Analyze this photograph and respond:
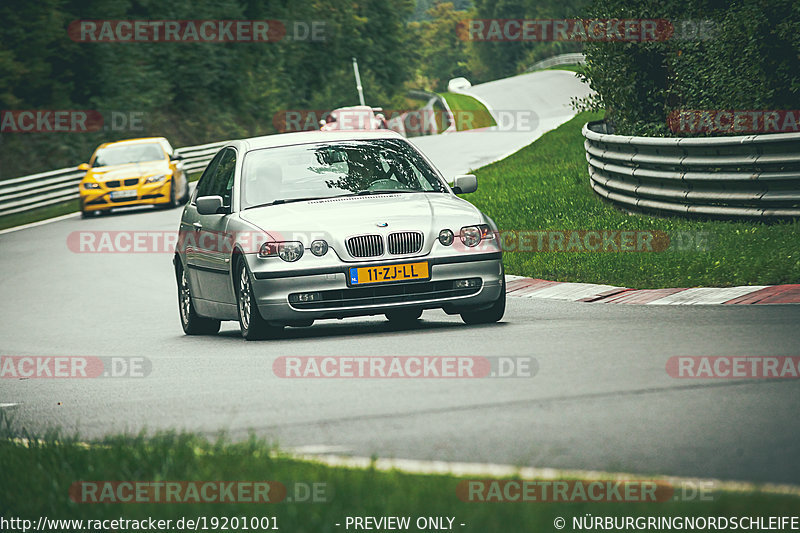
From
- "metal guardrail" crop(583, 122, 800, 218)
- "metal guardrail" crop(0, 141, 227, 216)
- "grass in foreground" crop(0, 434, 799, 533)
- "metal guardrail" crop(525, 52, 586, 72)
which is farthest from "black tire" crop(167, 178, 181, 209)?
"metal guardrail" crop(525, 52, 586, 72)

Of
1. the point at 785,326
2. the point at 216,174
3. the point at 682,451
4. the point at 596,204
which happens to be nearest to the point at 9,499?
the point at 682,451

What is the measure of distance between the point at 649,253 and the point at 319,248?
4.95 meters

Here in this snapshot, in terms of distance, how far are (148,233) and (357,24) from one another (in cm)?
5835

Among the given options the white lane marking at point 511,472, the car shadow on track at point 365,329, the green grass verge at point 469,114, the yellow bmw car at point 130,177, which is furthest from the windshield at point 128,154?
the green grass verge at point 469,114

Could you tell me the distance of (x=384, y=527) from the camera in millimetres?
4438

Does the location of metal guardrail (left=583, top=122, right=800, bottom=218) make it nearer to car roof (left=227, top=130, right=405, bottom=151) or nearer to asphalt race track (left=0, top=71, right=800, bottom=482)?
asphalt race track (left=0, top=71, right=800, bottom=482)

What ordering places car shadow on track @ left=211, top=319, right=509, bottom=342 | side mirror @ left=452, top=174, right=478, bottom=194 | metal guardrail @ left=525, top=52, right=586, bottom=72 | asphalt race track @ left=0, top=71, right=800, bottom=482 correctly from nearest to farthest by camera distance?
1. asphalt race track @ left=0, top=71, right=800, bottom=482
2. car shadow on track @ left=211, top=319, right=509, bottom=342
3. side mirror @ left=452, top=174, right=478, bottom=194
4. metal guardrail @ left=525, top=52, right=586, bottom=72

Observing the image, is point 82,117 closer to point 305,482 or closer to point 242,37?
point 242,37

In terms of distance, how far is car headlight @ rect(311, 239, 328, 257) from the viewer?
1004cm

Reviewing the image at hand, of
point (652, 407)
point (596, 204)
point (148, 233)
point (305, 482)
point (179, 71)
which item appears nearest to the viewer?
point (305, 482)

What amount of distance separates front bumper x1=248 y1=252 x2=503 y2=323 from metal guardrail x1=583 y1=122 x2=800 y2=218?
4628 mm

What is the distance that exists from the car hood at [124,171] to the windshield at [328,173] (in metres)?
18.9

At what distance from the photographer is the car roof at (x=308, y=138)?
37.3 ft

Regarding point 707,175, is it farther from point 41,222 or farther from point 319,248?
point 41,222
